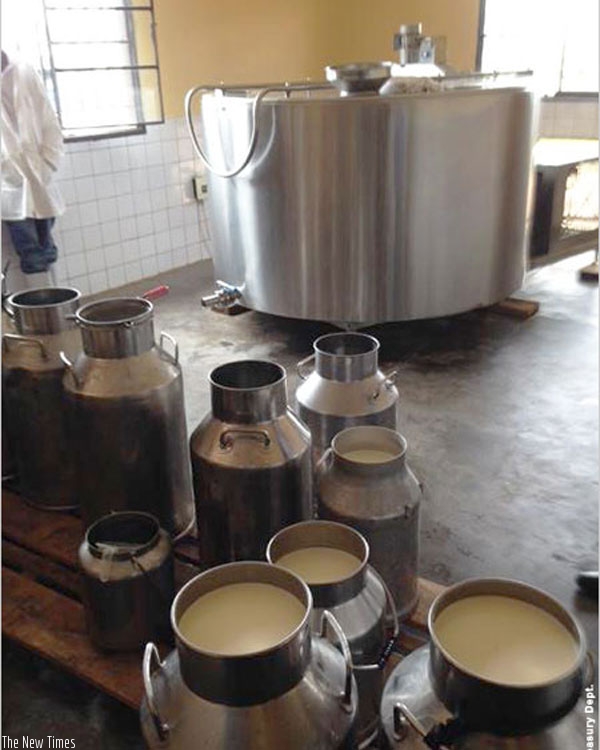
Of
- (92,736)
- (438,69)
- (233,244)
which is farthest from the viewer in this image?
(438,69)

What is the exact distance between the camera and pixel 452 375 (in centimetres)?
297

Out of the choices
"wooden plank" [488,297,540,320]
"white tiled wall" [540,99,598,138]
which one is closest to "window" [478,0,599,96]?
"white tiled wall" [540,99,598,138]

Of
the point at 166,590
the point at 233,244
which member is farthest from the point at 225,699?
the point at 233,244

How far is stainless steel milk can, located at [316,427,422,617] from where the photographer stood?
4.37 ft

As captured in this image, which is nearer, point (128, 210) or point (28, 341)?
point (28, 341)

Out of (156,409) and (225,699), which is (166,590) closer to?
(156,409)

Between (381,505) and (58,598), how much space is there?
0.73m

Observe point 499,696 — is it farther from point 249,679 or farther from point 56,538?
point 56,538

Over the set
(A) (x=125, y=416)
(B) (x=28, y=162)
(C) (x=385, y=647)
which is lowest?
(C) (x=385, y=647)

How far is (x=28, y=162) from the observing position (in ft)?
11.3

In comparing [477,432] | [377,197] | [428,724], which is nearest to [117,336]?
[428,724]

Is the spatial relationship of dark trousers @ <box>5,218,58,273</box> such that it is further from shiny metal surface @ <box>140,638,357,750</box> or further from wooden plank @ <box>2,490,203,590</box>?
shiny metal surface @ <box>140,638,357,750</box>

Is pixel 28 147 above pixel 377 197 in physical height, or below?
above

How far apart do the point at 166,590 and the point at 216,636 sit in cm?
45
